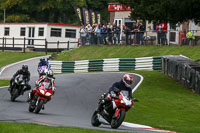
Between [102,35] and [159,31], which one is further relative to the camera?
[102,35]

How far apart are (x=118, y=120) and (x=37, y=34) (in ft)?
146

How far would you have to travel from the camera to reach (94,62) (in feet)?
124

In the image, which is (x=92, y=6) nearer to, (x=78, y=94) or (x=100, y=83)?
(x=100, y=83)

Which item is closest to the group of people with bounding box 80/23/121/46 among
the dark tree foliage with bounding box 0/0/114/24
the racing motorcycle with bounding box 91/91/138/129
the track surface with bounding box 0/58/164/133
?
the track surface with bounding box 0/58/164/133

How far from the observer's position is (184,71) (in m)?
26.5

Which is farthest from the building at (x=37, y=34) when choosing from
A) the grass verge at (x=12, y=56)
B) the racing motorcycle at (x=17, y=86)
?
the racing motorcycle at (x=17, y=86)

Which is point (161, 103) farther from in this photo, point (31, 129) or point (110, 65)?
point (110, 65)

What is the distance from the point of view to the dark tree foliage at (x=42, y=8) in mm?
74062

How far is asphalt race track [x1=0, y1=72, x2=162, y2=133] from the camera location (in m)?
14.7

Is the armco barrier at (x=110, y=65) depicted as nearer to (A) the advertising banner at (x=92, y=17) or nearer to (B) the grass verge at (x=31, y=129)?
(A) the advertising banner at (x=92, y=17)

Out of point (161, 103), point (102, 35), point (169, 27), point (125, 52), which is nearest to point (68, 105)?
point (161, 103)

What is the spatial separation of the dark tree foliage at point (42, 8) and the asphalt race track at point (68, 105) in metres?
44.2

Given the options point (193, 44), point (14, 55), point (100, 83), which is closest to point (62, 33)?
point (14, 55)

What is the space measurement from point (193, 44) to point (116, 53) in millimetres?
6676
